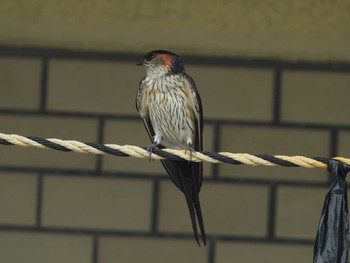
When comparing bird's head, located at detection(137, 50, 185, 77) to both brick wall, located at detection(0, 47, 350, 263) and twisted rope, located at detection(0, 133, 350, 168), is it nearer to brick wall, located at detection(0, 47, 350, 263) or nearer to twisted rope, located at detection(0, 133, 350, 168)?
brick wall, located at detection(0, 47, 350, 263)

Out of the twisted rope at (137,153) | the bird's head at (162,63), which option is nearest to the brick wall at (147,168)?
the bird's head at (162,63)

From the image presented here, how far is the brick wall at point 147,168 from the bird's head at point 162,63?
2.41 ft

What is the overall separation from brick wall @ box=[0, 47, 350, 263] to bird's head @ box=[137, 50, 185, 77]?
733 mm

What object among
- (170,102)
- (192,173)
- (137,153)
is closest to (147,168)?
(170,102)

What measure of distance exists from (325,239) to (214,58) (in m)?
1.99

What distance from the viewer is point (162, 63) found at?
344 cm

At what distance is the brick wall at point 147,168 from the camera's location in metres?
4.24

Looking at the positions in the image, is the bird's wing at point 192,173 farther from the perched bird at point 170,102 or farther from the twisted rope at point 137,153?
the twisted rope at point 137,153

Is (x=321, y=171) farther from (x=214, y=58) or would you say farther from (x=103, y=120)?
(x=103, y=120)

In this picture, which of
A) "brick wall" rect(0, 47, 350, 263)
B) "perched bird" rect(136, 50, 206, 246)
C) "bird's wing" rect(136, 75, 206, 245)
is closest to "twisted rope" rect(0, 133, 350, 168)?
"bird's wing" rect(136, 75, 206, 245)

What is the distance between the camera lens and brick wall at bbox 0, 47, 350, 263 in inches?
167

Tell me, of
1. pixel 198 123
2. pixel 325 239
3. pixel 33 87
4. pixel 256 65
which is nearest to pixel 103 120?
pixel 33 87

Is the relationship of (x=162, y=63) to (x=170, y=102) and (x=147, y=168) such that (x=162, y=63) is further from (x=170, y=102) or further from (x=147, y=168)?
(x=147, y=168)

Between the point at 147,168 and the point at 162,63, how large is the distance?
941 millimetres
